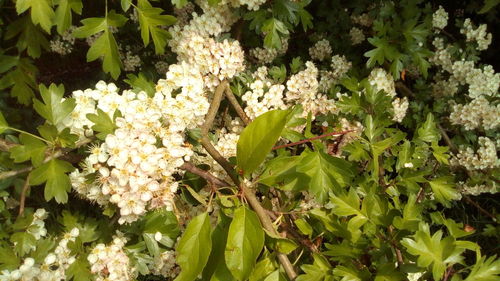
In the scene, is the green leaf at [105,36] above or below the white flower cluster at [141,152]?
above

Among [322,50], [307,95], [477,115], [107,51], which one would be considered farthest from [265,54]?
[477,115]

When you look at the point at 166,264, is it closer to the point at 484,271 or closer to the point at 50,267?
the point at 50,267

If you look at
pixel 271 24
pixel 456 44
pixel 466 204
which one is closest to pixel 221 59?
pixel 271 24

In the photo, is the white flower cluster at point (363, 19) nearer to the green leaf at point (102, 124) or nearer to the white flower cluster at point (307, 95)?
the white flower cluster at point (307, 95)

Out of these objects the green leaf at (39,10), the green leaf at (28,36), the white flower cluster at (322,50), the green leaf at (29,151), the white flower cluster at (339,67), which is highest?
the green leaf at (39,10)

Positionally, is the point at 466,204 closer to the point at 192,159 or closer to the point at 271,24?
the point at 271,24

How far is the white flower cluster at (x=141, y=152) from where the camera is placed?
1332 mm

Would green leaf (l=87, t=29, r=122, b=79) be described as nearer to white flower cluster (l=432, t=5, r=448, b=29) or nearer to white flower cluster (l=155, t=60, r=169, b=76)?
white flower cluster (l=155, t=60, r=169, b=76)

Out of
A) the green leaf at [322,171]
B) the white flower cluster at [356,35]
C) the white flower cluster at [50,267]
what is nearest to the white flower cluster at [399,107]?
the white flower cluster at [356,35]

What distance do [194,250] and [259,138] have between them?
40 cm

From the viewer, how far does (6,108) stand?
275cm

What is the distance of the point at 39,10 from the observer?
1.91 m

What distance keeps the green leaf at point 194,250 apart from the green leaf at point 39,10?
1.19 metres

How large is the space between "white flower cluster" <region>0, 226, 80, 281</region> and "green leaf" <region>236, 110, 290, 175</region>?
2.62ft
